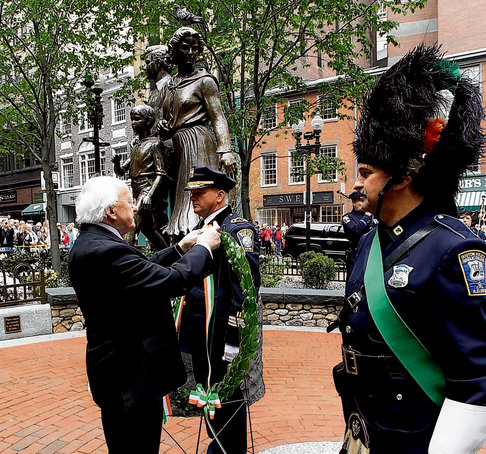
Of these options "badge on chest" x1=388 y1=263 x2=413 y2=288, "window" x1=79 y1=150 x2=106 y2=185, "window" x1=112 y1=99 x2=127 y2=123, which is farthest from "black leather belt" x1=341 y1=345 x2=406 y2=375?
"window" x1=79 y1=150 x2=106 y2=185

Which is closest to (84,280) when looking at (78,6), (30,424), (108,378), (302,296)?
(108,378)

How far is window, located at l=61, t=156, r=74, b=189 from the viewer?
36.6m

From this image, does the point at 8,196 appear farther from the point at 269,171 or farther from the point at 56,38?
the point at 56,38

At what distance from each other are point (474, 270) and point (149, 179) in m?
4.28

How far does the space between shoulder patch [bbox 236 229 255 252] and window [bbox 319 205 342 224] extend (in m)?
26.9

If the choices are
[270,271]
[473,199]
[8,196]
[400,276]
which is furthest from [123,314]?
[8,196]

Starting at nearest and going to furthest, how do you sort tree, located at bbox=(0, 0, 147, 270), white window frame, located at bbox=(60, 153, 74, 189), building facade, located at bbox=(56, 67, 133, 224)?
1. tree, located at bbox=(0, 0, 147, 270)
2. building facade, located at bbox=(56, 67, 133, 224)
3. white window frame, located at bbox=(60, 153, 74, 189)

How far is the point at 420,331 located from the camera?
154cm

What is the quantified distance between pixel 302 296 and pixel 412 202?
628cm

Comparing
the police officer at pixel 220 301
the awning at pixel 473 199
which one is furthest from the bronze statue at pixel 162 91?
the awning at pixel 473 199

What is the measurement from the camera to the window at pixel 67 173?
120ft

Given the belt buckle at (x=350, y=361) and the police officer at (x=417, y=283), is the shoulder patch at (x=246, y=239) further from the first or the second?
the belt buckle at (x=350, y=361)

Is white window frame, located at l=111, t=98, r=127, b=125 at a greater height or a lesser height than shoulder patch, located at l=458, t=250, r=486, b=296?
greater

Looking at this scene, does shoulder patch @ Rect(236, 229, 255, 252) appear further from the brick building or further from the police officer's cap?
the brick building
